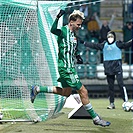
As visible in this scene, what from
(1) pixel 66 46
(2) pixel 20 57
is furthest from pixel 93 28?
(1) pixel 66 46

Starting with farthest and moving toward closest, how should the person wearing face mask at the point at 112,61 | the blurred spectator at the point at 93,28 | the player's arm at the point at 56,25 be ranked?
the blurred spectator at the point at 93,28 → the person wearing face mask at the point at 112,61 → the player's arm at the point at 56,25

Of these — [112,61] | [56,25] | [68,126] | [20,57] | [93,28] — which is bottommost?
[68,126]

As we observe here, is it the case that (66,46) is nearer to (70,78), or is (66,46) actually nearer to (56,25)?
(56,25)

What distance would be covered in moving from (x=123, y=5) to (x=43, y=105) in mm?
10593

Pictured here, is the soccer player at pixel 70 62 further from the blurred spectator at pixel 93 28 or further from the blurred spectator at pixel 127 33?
the blurred spectator at pixel 93 28

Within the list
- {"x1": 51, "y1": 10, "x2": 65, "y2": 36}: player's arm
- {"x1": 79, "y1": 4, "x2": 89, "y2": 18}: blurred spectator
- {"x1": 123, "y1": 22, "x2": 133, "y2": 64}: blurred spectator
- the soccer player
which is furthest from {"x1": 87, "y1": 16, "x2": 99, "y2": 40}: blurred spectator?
{"x1": 51, "y1": 10, "x2": 65, "y2": 36}: player's arm

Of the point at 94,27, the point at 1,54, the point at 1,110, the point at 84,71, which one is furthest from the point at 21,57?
the point at 94,27

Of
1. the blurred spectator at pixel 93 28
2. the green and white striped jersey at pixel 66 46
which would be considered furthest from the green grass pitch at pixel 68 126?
the blurred spectator at pixel 93 28

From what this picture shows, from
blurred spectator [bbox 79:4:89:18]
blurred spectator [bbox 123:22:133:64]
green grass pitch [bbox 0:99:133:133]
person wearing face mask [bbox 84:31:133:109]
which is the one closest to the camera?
green grass pitch [bbox 0:99:133:133]

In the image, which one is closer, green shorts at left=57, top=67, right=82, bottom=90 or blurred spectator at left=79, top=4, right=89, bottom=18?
green shorts at left=57, top=67, right=82, bottom=90

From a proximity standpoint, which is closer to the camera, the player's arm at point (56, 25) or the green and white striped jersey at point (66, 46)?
the player's arm at point (56, 25)

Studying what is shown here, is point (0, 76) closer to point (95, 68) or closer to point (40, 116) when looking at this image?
point (40, 116)

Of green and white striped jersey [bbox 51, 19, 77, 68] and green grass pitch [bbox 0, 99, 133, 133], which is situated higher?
green and white striped jersey [bbox 51, 19, 77, 68]

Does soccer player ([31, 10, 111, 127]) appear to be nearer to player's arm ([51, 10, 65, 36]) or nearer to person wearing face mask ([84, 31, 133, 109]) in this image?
player's arm ([51, 10, 65, 36])
